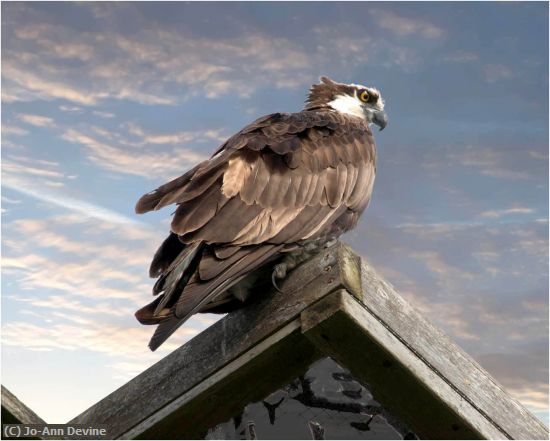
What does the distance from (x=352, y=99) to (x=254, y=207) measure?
2.97m

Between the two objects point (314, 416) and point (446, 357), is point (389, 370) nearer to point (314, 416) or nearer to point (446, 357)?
point (446, 357)

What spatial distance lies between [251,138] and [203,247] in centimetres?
89

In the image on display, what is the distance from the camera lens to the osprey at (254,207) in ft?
10.8

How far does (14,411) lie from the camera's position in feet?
8.31

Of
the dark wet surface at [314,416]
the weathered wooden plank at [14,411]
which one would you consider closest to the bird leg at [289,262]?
the dark wet surface at [314,416]

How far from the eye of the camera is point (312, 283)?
115 inches

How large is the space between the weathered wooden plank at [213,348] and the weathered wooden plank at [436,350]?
0.11 m

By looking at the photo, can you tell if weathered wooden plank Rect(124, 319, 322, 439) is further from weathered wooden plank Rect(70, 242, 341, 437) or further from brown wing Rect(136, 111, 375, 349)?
brown wing Rect(136, 111, 375, 349)

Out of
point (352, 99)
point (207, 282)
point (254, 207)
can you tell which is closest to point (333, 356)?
point (207, 282)

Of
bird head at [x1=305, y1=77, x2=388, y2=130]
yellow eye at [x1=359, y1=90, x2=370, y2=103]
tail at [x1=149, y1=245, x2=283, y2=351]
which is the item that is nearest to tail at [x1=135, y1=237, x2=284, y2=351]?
tail at [x1=149, y1=245, x2=283, y2=351]

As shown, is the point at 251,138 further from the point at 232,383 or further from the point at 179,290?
the point at 232,383

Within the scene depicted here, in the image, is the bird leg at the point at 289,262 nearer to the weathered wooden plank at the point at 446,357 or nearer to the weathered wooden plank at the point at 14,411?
the weathered wooden plank at the point at 446,357

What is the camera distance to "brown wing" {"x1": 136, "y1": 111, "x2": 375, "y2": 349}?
3.27 meters

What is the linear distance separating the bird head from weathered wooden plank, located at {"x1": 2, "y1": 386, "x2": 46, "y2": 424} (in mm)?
4166
